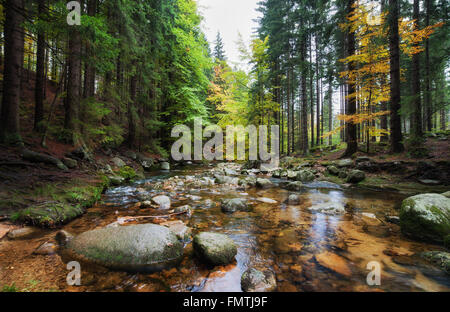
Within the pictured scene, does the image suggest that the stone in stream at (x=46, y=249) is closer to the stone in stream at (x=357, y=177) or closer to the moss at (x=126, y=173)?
the moss at (x=126, y=173)

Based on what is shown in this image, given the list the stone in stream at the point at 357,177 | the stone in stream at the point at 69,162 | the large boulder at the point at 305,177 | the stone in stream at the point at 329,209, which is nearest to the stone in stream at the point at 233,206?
the stone in stream at the point at 329,209

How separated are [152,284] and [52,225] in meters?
2.22

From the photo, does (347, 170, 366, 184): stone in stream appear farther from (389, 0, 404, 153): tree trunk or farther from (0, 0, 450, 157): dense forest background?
(389, 0, 404, 153): tree trunk

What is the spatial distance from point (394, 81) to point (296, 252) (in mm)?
9929

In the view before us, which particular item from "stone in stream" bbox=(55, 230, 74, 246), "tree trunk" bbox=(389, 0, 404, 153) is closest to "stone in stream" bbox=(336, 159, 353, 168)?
"tree trunk" bbox=(389, 0, 404, 153)

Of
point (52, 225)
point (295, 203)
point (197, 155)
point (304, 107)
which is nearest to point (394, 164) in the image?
point (295, 203)

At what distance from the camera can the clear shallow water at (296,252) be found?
1692 millimetres

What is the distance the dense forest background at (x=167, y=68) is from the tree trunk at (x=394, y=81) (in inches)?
1.6

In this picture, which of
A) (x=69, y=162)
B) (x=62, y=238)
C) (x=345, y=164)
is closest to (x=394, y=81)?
(x=345, y=164)

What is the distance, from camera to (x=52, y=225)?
2709 millimetres

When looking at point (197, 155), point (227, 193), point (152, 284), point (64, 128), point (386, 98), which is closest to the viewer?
point (152, 284)
